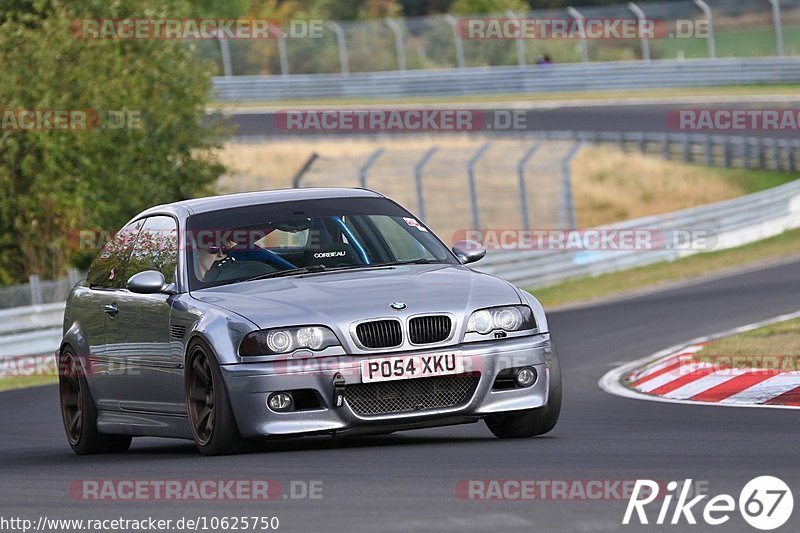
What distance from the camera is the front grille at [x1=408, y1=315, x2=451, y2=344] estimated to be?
8.37 meters

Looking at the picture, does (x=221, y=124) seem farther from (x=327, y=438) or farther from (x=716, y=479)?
(x=716, y=479)

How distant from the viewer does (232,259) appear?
9.29 m

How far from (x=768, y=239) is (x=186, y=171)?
10.8m

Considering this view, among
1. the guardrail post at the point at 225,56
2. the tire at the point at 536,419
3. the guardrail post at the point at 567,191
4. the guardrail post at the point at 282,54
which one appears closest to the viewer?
the tire at the point at 536,419

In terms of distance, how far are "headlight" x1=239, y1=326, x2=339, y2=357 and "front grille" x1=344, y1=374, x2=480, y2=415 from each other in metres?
0.31

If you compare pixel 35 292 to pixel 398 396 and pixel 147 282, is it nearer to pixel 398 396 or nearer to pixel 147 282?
pixel 147 282

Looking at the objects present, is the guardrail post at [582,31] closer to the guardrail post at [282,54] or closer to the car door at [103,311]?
the guardrail post at [282,54]

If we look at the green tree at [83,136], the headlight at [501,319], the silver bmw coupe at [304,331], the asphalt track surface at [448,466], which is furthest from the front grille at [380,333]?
the green tree at [83,136]

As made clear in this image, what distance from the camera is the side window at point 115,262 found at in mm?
10266

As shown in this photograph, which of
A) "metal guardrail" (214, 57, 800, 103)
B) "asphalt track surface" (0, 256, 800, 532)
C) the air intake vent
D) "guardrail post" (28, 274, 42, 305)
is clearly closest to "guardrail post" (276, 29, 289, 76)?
"metal guardrail" (214, 57, 800, 103)

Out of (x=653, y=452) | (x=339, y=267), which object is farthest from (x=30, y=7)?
A: (x=653, y=452)

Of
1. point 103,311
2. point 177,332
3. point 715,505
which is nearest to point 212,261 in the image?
point 177,332

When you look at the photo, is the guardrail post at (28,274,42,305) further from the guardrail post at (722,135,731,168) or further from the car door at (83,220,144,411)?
the guardrail post at (722,135,731,168)

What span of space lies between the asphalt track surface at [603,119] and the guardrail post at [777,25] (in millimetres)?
3267
